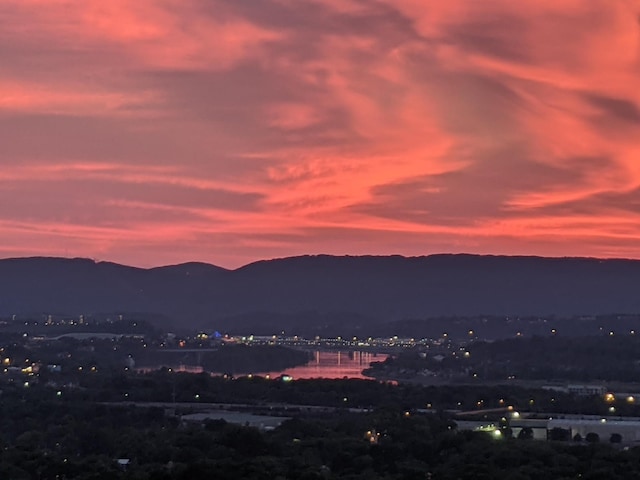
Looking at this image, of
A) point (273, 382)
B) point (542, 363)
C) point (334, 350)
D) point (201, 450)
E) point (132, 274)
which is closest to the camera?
point (201, 450)

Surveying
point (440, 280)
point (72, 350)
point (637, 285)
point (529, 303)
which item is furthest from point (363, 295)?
point (72, 350)

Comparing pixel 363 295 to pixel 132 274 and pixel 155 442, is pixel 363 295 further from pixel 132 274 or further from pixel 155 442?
pixel 155 442

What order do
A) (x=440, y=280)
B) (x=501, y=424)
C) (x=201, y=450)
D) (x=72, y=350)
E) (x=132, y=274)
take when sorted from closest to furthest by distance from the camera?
(x=201, y=450) < (x=501, y=424) < (x=72, y=350) < (x=440, y=280) < (x=132, y=274)

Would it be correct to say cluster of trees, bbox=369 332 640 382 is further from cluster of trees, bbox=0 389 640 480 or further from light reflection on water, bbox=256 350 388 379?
cluster of trees, bbox=0 389 640 480

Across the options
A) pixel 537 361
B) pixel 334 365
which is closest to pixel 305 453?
pixel 537 361

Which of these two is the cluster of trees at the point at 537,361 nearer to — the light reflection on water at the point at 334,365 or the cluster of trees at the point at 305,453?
the light reflection on water at the point at 334,365

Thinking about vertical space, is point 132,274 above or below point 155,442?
above

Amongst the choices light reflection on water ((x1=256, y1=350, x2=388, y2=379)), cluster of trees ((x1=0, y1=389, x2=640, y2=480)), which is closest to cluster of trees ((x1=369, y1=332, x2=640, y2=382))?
light reflection on water ((x1=256, y1=350, x2=388, y2=379))

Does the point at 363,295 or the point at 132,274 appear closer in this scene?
the point at 363,295
